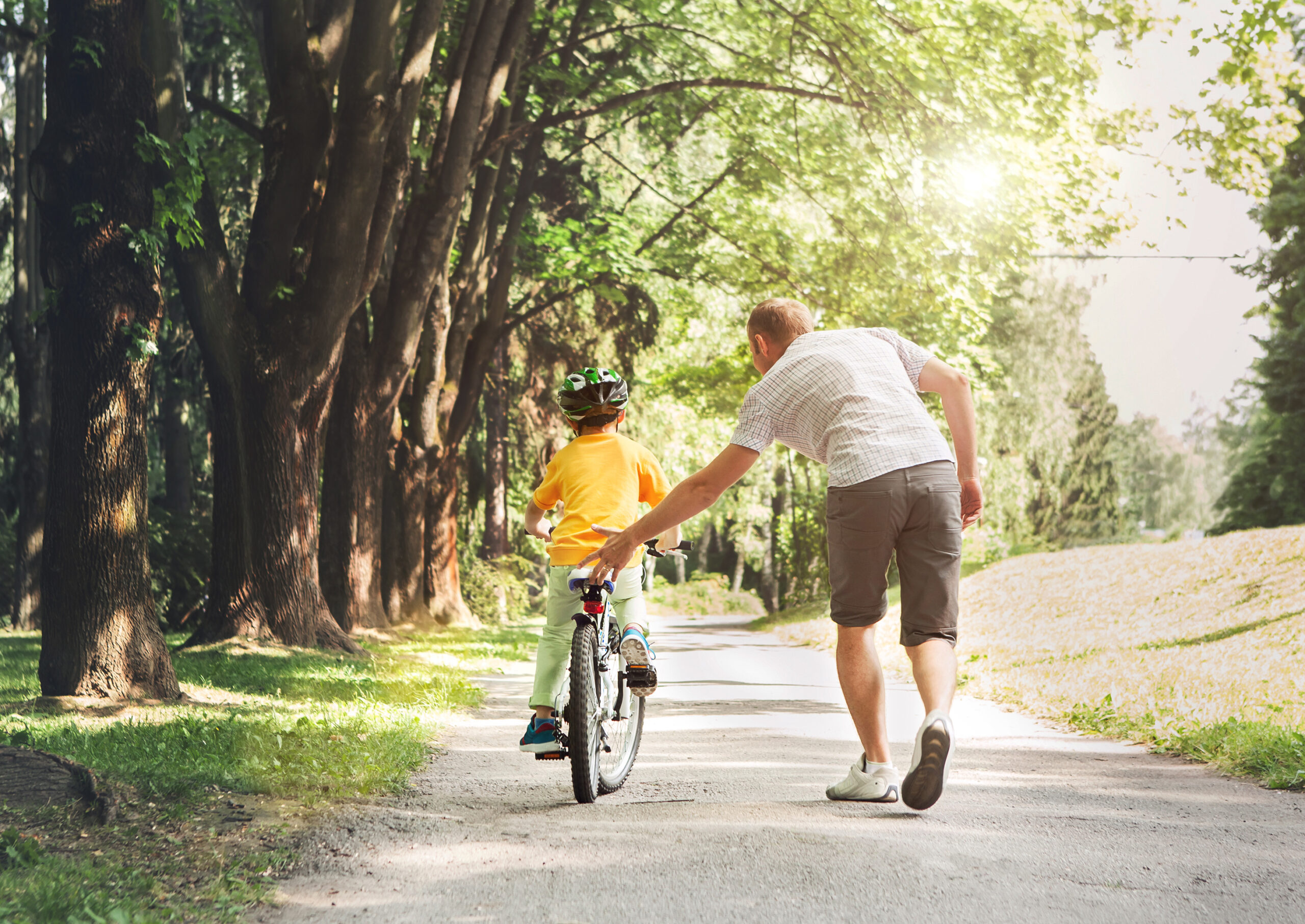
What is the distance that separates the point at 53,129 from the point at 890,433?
6.41m

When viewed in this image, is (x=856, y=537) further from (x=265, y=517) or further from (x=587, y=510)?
(x=265, y=517)

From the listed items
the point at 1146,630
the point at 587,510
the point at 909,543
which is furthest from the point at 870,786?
the point at 1146,630

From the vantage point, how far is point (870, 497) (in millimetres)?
4598

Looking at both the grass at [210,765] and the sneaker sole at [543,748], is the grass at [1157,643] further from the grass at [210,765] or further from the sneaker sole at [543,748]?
the grass at [210,765]

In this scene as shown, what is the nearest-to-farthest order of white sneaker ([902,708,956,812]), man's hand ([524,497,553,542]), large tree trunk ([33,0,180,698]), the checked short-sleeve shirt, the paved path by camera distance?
the paved path, white sneaker ([902,708,956,812]), the checked short-sleeve shirt, man's hand ([524,497,553,542]), large tree trunk ([33,0,180,698])

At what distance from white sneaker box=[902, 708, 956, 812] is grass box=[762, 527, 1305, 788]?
2502mm

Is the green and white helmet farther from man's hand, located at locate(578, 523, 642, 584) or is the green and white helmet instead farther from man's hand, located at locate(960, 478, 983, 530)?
man's hand, located at locate(960, 478, 983, 530)

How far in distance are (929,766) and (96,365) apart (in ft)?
20.3

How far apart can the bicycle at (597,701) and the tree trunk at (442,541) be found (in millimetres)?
12445

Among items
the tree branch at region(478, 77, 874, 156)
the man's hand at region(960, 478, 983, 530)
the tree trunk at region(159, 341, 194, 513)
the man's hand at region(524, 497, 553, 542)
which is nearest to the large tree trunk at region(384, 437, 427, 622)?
the tree branch at region(478, 77, 874, 156)

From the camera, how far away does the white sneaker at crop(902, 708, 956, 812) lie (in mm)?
4191

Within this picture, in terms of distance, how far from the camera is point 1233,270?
1069 inches

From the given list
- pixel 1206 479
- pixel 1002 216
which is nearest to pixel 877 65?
pixel 1002 216

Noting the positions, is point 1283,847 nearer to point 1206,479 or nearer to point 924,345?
point 924,345
